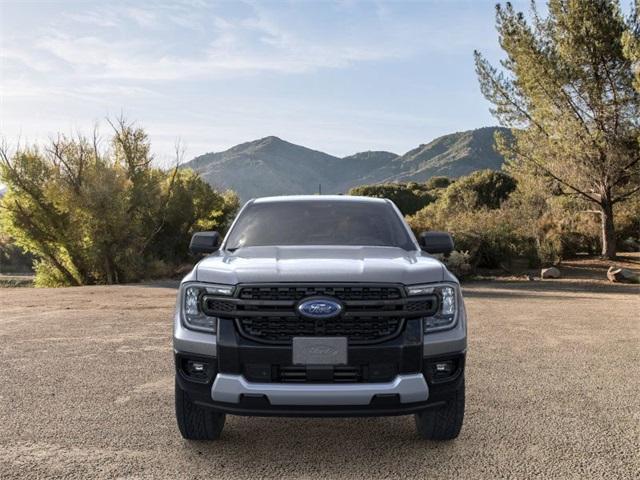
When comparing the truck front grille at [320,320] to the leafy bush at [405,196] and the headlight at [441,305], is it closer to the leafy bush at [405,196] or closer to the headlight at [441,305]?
the headlight at [441,305]

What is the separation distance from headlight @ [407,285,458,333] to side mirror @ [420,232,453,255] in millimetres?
1154

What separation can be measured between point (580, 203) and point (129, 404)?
24.4 meters

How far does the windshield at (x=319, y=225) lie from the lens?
517 centimetres

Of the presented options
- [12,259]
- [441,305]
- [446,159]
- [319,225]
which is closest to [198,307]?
[441,305]

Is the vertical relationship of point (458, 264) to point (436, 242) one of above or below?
below

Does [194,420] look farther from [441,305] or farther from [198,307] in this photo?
[441,305]

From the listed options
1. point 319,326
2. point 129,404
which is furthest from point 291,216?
point 129,404

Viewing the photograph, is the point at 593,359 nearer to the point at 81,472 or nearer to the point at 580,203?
the point at 81,472

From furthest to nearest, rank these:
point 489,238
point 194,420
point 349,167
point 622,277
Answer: point 349,167
point 489,238
point 622,277
point 194,420

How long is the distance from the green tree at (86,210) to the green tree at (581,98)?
53.9ft

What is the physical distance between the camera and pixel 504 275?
67.3 feet

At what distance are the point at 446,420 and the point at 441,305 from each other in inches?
35.8

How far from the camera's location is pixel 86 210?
24.8 m

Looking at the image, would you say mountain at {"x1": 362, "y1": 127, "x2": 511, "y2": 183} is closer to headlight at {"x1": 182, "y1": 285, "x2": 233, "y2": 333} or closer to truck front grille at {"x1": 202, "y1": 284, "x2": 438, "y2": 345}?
truck front grille at {"x1": 202, "y1": 284, "x2": 438, "y2": 345}
